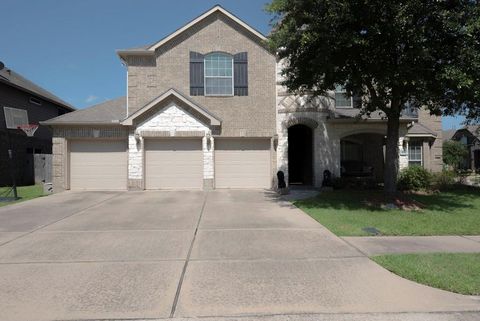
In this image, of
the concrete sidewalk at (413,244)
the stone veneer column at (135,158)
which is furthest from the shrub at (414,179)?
the stone veneer column at (135,158)

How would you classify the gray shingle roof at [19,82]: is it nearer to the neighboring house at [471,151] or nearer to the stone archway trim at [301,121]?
the stone archway trim at [301,121]

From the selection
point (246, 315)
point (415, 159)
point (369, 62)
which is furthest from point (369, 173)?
point (246, 315)

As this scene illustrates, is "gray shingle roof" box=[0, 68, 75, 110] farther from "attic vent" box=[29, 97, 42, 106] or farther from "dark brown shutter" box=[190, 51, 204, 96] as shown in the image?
"dark brown shutter" box=[190, 51, 204, 96]

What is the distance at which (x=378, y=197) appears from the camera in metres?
14.2

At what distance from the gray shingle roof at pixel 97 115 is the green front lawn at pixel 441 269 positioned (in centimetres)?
1510

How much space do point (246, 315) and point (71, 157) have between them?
55.6ft

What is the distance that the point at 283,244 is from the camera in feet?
26.1

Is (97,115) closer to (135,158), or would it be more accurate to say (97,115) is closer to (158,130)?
(135,158)

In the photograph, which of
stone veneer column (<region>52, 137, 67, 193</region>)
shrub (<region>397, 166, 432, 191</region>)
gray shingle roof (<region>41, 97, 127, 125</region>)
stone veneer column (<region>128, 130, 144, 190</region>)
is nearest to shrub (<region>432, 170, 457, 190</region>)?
shrub (<region>397, 166, 432, 191</region>)

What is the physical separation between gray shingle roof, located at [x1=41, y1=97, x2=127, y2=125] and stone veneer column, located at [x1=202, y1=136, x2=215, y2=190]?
419 cm

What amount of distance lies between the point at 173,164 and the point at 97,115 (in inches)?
173

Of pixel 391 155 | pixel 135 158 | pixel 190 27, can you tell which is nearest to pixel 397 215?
pixel 391 155

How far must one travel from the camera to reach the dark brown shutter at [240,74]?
19.5 metres

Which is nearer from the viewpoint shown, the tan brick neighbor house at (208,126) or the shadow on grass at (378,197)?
the shadow on grass at (378,197)
